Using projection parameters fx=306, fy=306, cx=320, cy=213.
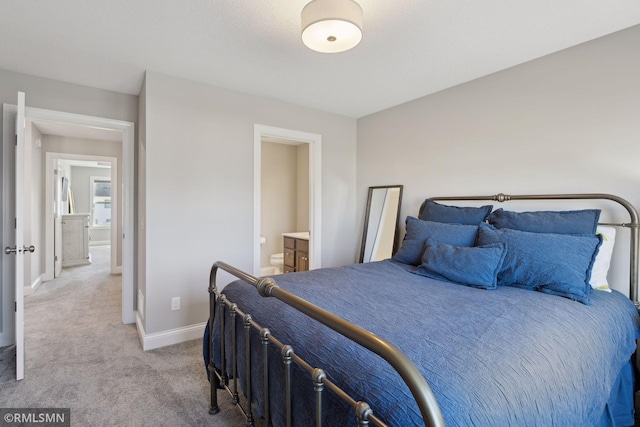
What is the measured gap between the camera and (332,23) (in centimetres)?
160

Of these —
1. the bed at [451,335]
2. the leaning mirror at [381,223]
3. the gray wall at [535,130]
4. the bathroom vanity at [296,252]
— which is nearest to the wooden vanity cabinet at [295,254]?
the bathroom vanity at [296,252]

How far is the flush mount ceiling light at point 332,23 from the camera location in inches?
61.1

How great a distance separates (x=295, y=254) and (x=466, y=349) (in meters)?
3.53

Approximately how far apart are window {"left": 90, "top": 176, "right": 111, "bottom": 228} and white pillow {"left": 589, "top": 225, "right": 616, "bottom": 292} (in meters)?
10.7

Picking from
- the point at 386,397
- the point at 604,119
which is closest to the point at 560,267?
the point at 604,119

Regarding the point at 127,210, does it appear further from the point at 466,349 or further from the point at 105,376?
the point at 466,349

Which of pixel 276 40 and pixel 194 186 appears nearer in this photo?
pixel 276 40

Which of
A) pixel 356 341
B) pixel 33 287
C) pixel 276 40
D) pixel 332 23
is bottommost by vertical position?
pixel 33 287

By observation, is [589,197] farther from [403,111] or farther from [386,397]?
[386,397]

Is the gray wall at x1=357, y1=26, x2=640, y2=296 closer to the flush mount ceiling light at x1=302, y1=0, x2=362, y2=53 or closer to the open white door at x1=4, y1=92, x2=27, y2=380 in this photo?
the flush mount ceiling light at x1=302, y1=0, x2=362, y2=53

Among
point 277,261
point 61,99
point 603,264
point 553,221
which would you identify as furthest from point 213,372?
point 277,261

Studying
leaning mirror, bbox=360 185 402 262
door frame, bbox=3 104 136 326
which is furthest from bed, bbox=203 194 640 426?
door frame, bbox=3 104 136 326

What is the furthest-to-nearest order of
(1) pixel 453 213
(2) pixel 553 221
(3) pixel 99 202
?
(3) pixel 99 202
(1) pixel 453 213
(2) pixel 553 221

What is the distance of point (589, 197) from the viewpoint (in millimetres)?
2078
